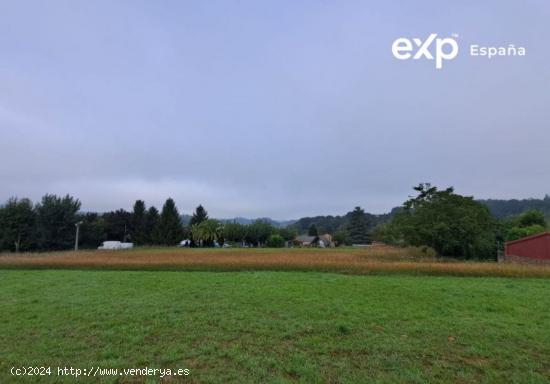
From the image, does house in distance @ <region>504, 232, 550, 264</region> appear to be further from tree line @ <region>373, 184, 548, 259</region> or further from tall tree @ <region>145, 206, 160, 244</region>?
tall tree @ <region>145, 206, 160, 244</region>

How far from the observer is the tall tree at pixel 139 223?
76.3m

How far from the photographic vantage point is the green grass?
4996 mm

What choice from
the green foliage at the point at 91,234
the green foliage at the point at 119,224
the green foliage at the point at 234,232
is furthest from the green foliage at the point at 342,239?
the green foliage at the point at 91,234

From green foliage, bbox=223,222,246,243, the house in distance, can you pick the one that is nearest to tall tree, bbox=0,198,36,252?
green foliage, bbox=223,222,246,243

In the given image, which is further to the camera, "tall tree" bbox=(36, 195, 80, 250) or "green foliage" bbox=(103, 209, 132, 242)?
"green foliage" bbox=(103, 209, 132, 242)

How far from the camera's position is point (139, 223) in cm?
7738

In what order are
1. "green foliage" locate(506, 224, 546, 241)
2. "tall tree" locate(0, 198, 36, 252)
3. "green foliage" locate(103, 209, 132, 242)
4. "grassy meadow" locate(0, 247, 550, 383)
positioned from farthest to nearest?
1. "green foliage" locate(103, 209, 132, 242)
2. "tall tree" locate(0, 198, 36, 252)
3. "green foliage" locate(506, 224, 546, 241)
4. "grassy meadow" locate(0, 247, 550, 383)

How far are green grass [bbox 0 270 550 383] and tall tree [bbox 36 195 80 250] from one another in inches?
2182

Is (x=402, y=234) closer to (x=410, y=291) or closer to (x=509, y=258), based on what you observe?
(x=509, y=258)

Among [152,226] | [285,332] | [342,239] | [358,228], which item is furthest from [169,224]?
[285,332]

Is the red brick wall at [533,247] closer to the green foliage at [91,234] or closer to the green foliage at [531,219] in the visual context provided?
the green foliage at [531,219]

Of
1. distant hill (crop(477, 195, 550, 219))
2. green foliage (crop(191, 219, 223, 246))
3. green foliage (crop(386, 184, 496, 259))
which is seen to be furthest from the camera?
distant hill (crop(477, 195, 550, 219))

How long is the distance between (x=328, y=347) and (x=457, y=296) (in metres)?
7.26

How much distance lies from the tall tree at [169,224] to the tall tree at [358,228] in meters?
57.9
